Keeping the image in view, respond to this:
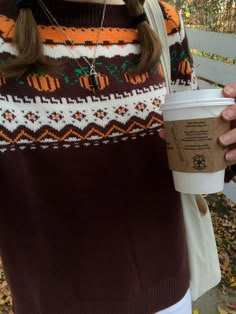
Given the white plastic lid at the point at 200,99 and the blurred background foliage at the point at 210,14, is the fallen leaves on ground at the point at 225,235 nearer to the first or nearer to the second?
the blurred background foliage at the point at 210,14

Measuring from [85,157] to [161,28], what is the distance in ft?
1.48

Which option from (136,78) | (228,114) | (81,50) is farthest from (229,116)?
(81,50)

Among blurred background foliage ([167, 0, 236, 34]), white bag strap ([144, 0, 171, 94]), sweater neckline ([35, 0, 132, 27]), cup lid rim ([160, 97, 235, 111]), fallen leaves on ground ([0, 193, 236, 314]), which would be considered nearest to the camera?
cup lid rim ([160, 97, 235, 111])

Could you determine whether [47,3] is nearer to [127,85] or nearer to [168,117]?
[127,85]

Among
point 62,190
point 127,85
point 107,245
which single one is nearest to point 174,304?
point 107,245

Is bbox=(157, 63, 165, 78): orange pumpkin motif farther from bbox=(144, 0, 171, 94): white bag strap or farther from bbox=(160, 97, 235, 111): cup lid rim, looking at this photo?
bbox=(160, 97, 235, 111): cup lid rim

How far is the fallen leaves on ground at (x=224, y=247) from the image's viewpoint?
2412 millimetres

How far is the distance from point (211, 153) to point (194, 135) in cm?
6

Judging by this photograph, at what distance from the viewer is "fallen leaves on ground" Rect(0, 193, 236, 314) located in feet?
7.91

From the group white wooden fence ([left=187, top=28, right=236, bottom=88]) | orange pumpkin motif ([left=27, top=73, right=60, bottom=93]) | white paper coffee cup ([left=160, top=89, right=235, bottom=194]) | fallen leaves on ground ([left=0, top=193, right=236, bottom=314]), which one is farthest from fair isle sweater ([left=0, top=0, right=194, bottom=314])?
white wooden fence ([left=187, top=28, right=236, bottom=88])

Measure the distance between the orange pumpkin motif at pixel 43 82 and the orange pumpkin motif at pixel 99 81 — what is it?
66 mm

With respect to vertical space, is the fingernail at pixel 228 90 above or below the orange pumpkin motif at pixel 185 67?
below

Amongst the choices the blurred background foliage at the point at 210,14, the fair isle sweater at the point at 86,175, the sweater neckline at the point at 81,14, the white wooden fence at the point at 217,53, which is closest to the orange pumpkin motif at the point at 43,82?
the fair isle sweater at the point at 86,175

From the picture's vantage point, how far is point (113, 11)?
99cm
